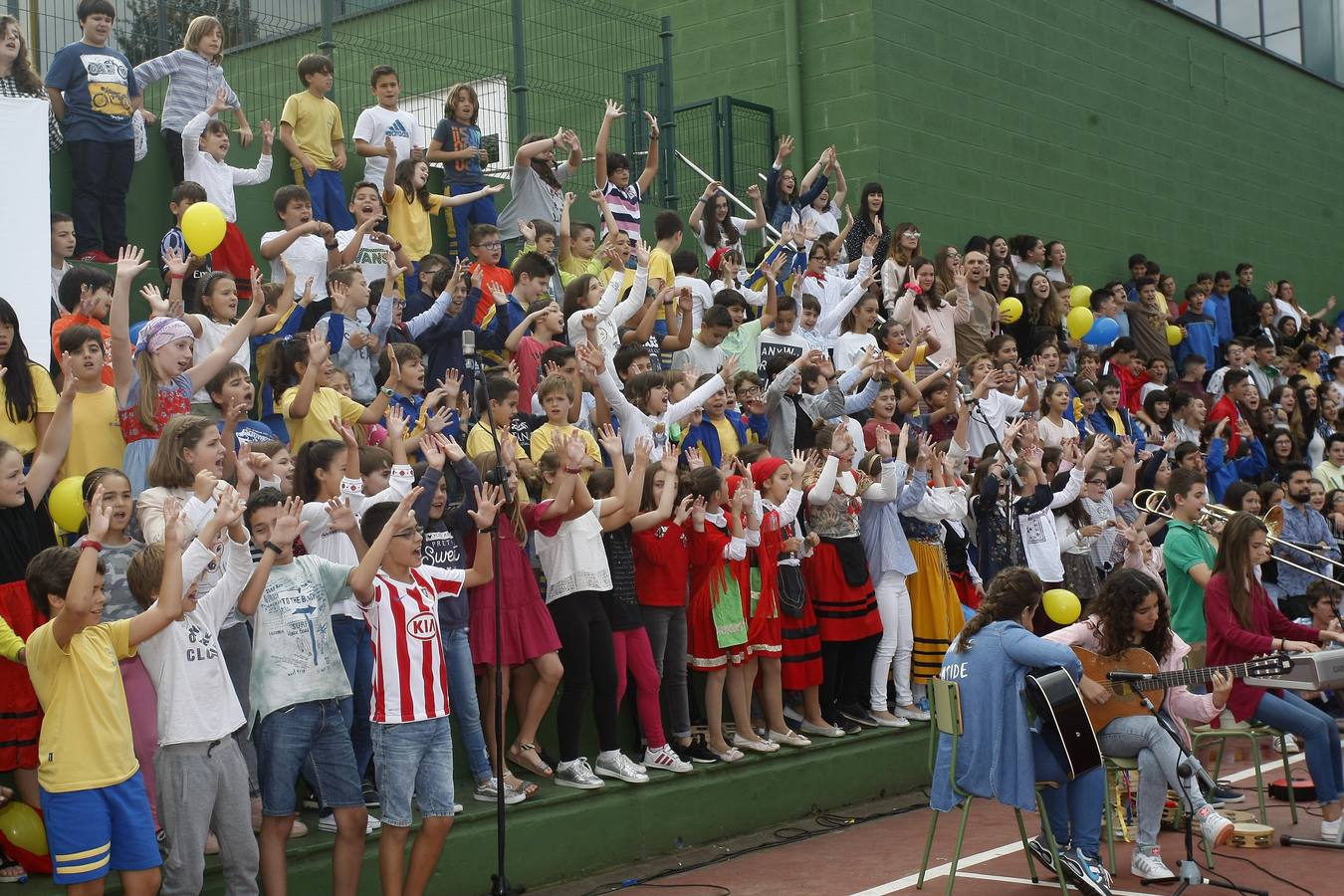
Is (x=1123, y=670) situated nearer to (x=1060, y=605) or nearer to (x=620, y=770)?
(x=1060, y=605)

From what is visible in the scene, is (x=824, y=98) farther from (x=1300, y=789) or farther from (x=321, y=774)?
(x=321, y=774)

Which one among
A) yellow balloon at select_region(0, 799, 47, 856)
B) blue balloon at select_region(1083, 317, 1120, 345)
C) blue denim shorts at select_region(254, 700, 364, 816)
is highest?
blue balloon at select_region(1083, 317, 1120, 345)

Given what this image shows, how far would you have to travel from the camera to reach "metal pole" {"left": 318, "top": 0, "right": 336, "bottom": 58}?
41.9 ft

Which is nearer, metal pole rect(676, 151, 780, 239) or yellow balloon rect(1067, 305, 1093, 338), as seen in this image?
metal pole rect(676, 151, 780, 239)

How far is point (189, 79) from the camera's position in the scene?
35.3 feet

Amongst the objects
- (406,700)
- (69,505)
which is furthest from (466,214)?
(406,700)

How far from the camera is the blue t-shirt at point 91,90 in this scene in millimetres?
9812

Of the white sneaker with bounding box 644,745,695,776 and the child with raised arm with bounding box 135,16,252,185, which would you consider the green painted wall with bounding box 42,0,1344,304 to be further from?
the white sneaker with bounding box 644,745,695,776

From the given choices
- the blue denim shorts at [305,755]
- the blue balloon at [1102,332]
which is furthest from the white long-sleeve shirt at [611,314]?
the blue balloon at [1102,332]

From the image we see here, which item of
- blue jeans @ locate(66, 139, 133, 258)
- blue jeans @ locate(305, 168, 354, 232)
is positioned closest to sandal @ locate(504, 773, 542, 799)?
blue jeans @ locate(66, 139, 133, 258)

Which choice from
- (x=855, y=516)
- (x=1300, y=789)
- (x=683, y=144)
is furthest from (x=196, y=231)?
(x=683, y=144)

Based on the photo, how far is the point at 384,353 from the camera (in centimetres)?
982

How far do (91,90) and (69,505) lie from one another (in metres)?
4.22

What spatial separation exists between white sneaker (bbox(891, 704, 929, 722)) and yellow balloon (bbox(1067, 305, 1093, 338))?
21.9 feet
